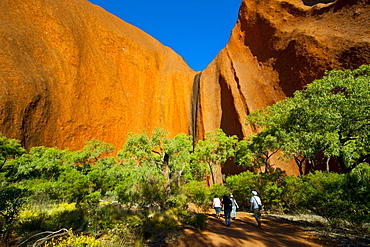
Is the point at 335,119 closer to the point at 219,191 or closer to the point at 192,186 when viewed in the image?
the point at 219,191

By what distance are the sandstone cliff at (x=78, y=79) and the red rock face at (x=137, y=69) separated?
12 cm

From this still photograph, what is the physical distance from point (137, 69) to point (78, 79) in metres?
11.3

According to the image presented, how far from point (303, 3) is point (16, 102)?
35.8 meters

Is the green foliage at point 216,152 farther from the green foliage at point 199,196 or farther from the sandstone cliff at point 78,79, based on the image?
the sandstone cliff at point 78,79

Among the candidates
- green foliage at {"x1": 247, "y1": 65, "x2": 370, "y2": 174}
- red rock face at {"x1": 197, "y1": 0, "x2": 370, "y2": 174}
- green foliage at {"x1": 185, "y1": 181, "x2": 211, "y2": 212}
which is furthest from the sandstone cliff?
green foliage at {"x1": 247, "y1": 65, "x2": 370, "y2": 174}

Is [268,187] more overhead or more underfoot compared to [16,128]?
more underfoot

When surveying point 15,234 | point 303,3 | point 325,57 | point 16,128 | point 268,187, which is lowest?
point 15,234

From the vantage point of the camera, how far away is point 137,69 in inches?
1391

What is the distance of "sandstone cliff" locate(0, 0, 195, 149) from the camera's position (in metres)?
20.3

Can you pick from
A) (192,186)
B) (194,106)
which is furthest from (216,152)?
(194,106)

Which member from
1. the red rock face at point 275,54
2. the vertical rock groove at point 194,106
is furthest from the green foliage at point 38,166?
the vertical rock groove at point 194,106

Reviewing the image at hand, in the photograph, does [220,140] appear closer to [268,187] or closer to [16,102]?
[268,187]

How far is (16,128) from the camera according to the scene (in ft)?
60.3

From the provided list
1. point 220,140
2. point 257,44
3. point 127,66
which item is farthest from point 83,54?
point 257,44
